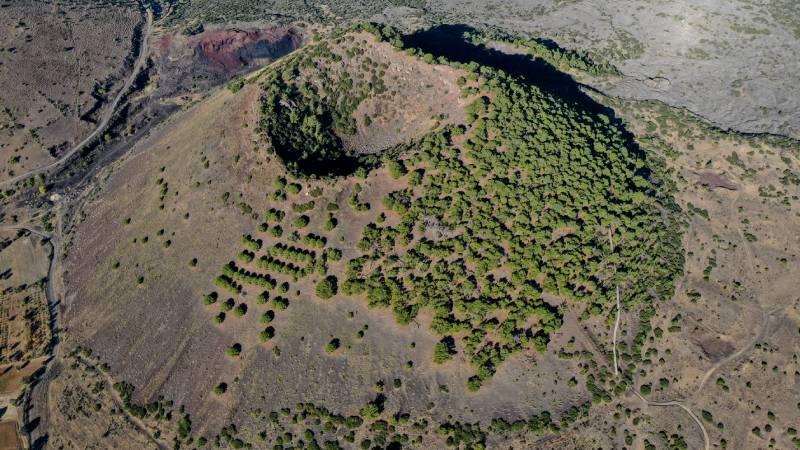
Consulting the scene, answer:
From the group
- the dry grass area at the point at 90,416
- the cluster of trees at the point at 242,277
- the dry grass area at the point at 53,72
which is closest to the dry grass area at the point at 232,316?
the cluster of trees at the point at 242,277

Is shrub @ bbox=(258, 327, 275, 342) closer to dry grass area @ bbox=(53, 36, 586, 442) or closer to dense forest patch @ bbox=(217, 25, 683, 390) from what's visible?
dry grass area @ bbox=(53, 36, 586, 442)

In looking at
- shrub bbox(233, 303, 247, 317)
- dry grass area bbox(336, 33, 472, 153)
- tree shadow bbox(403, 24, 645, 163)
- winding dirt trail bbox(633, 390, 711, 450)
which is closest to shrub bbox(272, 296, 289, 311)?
shrub bbox(233, 303, 247, 317)

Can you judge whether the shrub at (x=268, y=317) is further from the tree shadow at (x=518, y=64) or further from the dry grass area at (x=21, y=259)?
the tree shadow at (x=518, y=64)

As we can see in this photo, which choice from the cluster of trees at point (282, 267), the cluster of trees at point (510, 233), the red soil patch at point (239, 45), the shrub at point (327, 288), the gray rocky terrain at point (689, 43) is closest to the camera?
the cluster of trees at point (510, 233)

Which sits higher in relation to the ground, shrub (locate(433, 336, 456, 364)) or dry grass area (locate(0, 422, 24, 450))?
shrub (locate(433, 336, 456, 364))

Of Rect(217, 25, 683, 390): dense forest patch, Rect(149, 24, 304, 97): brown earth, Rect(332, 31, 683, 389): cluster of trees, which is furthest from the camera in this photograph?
Rect(149, 24, 304, 97): brown earth

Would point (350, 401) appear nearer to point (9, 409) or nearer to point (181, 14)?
point (9, 409)

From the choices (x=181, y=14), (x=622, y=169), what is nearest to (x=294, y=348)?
(x=622, y=169)
